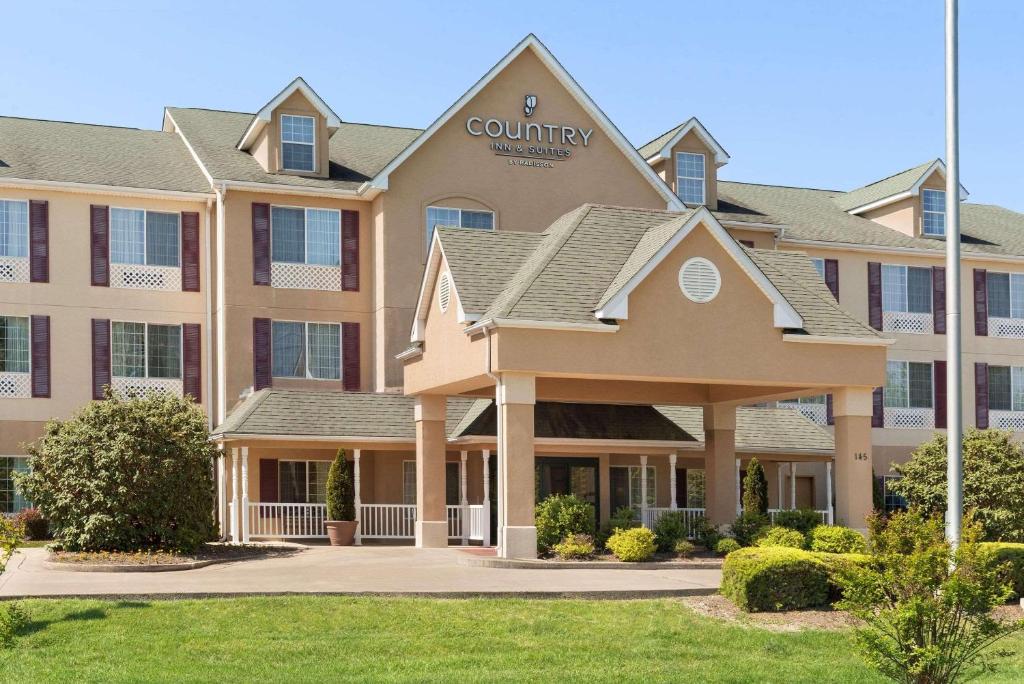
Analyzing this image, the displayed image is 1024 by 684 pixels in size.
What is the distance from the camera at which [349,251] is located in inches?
1487

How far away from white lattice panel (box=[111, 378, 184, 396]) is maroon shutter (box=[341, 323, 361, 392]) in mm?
4379

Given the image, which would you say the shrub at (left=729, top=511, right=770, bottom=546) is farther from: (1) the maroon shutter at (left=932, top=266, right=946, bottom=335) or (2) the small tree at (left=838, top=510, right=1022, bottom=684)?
(1) the maroon shutter at (left=932, top=266, right=946, bottom=335)

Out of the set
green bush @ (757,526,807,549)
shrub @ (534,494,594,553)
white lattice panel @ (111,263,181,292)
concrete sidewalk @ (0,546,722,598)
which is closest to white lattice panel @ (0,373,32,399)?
white lattice panel @ (111,263,181,292)

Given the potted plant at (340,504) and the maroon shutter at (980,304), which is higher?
the maroon shutter at (980,304)

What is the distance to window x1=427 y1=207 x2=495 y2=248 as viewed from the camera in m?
37.4

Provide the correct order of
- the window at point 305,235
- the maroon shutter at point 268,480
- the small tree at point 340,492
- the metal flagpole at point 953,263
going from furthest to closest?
the window at point 305,235
the maroon shutter at point 268,480
the small tree at point 340,492
the metal flagpole at point 953,263

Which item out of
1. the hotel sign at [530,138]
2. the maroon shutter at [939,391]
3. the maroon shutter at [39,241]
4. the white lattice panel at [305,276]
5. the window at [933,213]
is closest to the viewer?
the maroon shutter at [39,241]

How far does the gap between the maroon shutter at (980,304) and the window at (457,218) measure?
56.7 feet

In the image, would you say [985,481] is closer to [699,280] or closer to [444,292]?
[699,280]

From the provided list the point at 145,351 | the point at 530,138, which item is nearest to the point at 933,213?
the point at 530,138

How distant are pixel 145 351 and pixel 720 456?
1548 cm

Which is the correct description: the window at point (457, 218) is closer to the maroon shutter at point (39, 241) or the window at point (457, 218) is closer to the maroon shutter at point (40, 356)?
the maroon shutter at point (39, 241)

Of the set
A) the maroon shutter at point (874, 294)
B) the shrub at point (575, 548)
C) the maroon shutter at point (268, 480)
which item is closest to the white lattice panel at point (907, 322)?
the maroon shutter at point (874, 294)

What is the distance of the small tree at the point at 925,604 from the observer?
13977mm
